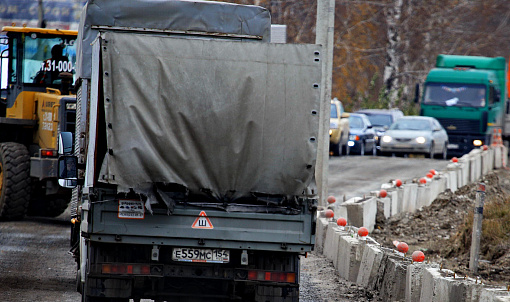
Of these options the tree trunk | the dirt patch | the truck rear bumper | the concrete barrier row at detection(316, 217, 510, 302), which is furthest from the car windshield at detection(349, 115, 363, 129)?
the truck rear bumper

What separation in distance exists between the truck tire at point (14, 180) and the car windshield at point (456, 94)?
24.2 m

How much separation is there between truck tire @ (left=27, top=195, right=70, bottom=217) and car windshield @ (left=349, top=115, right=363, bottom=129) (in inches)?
868

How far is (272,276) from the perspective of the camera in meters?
7.95

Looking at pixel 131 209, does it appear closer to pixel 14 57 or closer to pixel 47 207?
pixel 14 57

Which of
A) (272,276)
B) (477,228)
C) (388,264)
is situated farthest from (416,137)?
(272,276)

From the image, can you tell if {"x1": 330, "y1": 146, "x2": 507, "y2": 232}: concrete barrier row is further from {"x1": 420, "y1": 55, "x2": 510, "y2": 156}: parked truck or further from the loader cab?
{"x1": 420, "y1": 55, "x2": 510, "y2": 156}: parked truck

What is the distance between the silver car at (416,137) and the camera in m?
35.5

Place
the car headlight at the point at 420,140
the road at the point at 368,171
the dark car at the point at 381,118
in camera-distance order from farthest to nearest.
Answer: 1. the dark car at the point at 381,118
2. the car headlight at the point at 420,140
3. the road at the point at 368,171

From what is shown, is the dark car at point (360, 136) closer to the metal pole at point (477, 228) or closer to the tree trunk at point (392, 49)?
the tree trunk at point (392, 49)

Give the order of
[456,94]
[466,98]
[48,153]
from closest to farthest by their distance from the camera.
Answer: [48,153], [466,98], [456,94]

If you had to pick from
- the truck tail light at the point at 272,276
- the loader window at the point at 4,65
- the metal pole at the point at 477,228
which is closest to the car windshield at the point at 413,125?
the loader window at the point at 4,65

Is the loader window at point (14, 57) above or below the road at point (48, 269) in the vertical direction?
above

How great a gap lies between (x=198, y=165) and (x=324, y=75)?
30.8 ft

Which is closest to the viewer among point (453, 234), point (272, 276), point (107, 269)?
point (107, 269)
